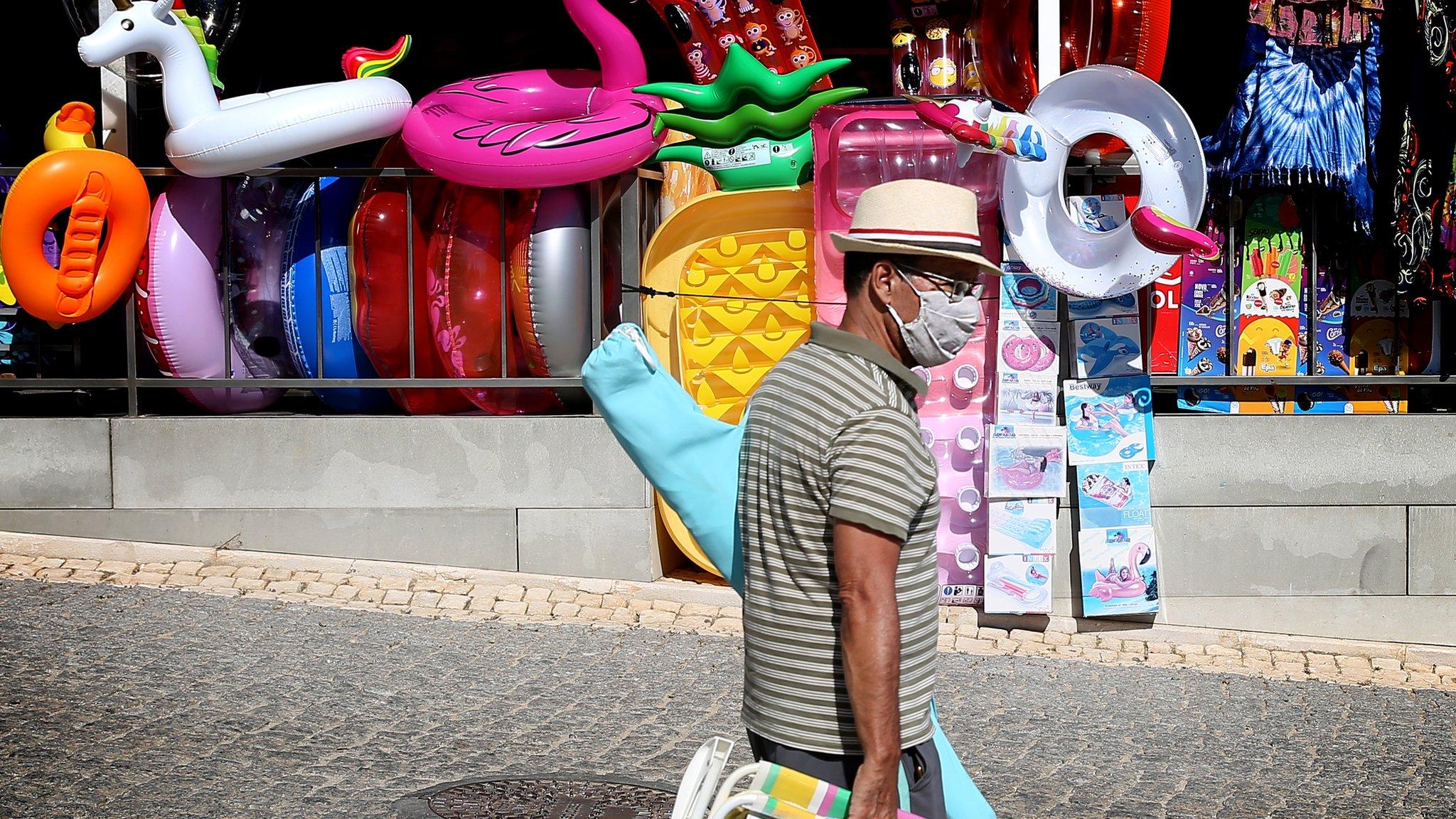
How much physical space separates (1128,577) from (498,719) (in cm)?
324

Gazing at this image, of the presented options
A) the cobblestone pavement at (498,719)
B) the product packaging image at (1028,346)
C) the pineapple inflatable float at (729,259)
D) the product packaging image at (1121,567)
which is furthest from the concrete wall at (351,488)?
the product packaging image at (1121,567)

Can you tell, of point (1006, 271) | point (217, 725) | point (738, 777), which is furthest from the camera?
point (1006, 271)

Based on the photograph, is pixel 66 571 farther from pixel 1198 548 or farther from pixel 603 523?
pixel 1198 548

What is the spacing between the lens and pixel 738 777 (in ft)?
8.04

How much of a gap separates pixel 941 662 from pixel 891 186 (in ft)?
12.6

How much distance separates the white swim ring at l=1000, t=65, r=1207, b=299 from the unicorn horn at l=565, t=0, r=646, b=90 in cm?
206

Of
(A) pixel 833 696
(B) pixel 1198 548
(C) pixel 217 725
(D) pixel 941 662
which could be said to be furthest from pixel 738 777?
(B) pixel 1198 548

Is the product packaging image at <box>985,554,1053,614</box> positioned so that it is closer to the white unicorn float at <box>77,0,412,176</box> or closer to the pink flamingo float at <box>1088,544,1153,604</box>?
the pink flamingo float at <box>1088,544,1153,604</box>

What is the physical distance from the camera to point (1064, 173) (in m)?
6.48

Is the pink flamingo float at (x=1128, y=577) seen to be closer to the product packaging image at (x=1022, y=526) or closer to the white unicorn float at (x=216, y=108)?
the product packaging image at (x=1022, y=526)

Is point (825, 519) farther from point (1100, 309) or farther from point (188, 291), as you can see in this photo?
point (188, 291)

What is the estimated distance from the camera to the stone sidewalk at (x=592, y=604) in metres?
6.42

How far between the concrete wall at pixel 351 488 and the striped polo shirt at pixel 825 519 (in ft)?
14.3

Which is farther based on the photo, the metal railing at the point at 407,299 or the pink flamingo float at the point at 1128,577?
the metal railing at the point at 407,299
